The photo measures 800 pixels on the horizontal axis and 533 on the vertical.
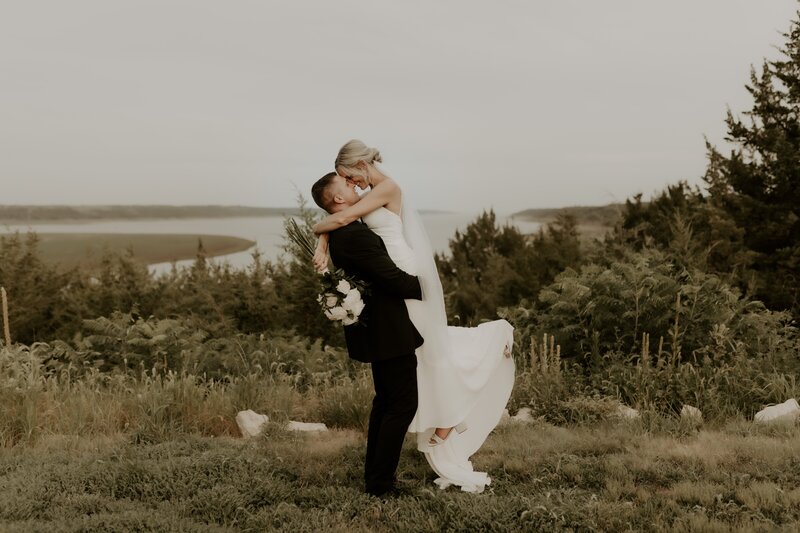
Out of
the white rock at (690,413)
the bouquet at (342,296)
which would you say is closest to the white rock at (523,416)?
the white rock at (690,413)

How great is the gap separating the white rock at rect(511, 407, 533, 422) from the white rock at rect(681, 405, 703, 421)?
4.30 ft

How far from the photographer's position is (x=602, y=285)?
7520 millimetres

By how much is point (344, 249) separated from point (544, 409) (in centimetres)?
309

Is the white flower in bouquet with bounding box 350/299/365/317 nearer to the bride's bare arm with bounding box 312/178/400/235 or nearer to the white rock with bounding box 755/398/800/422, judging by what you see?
the bride's bare arm with bounding box 312/178/400/235

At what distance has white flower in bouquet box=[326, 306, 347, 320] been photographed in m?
3.91

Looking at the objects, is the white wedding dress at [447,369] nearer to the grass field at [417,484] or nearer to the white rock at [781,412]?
the grass field at [417,484]

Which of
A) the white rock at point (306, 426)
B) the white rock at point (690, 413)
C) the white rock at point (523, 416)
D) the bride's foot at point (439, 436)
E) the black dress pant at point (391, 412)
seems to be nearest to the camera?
the black dress pant at point (391, 412)

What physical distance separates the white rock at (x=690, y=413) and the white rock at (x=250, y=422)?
12.0 feet

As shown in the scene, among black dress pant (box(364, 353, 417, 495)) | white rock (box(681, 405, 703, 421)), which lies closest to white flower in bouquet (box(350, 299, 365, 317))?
black dress pant (box(364, 353, 417, 495))

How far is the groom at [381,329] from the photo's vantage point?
3938 millimetres

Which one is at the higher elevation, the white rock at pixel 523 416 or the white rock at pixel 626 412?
the white rock at pixel 626 412

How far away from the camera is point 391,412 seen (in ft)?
13.8

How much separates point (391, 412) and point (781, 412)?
12.3ft

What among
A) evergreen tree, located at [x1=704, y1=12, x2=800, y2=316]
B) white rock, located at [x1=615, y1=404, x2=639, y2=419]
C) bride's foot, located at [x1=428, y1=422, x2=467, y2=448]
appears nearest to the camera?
bride's foot, located at [x1=428, y1=422, x2=467, y2=448]
